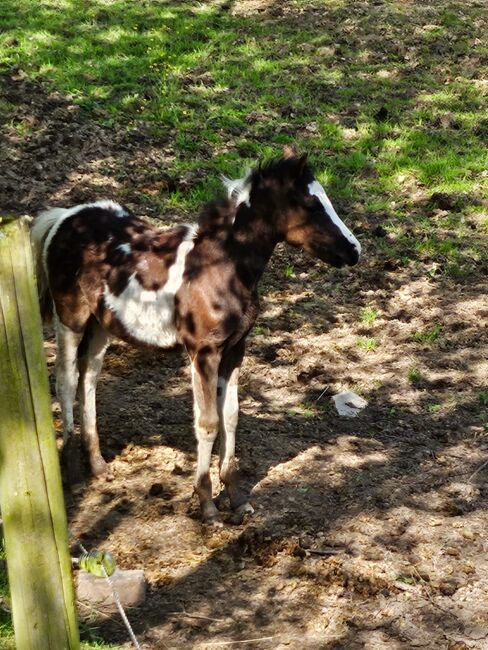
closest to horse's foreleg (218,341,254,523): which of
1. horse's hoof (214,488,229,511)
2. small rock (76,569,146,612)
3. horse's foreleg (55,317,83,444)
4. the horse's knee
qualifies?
horse's hoof (214,488,229,511)

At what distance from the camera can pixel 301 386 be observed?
823 centimetres

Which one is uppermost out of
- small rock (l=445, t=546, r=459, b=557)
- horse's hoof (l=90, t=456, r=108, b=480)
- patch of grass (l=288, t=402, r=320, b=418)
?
horse's hoof (l=90, t=456, r=108, b=480)

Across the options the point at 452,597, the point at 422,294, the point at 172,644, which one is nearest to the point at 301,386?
the point at 422,294

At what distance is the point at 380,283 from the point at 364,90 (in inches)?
193

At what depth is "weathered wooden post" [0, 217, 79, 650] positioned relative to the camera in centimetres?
316

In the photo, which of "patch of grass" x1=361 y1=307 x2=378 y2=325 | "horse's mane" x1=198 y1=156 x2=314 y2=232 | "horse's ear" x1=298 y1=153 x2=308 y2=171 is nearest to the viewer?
"horse's ear" x1=298 y1=153 x2=308 y2=171

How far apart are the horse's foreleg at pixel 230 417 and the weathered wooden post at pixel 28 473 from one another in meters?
2.95

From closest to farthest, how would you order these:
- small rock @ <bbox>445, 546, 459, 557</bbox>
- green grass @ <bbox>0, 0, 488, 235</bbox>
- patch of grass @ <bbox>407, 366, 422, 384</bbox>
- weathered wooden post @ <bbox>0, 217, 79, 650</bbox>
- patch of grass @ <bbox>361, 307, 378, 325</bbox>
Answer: weathered wooden post @ <bbox>0, 217, 79, 650</bbox>
small rock @ <bbox>445, 546, 459, 557</bbox>
patch of grass @ <bbox>407, 366, 422, 384</bbox>
patch of grass @ <bbox>361, 307, 378, 325</bbox>
green grass @ <bbox>0, 0, 488, 235</bbox>

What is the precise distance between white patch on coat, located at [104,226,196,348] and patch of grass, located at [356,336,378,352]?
303 centimetres

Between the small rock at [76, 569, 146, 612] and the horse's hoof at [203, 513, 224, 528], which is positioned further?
the horse's hoof at [203, 513, 224, 528]

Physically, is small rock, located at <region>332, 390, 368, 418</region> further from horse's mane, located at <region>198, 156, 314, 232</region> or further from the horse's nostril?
horse's mane, located at <region>198, 156, 314, 232</region>

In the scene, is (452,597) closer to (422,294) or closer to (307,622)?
(307,622)

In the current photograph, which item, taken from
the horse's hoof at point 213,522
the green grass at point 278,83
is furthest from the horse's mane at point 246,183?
the green grass at point 278,83

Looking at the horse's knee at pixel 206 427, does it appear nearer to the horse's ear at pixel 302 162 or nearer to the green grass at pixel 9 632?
the green grass at pixel 9 632
